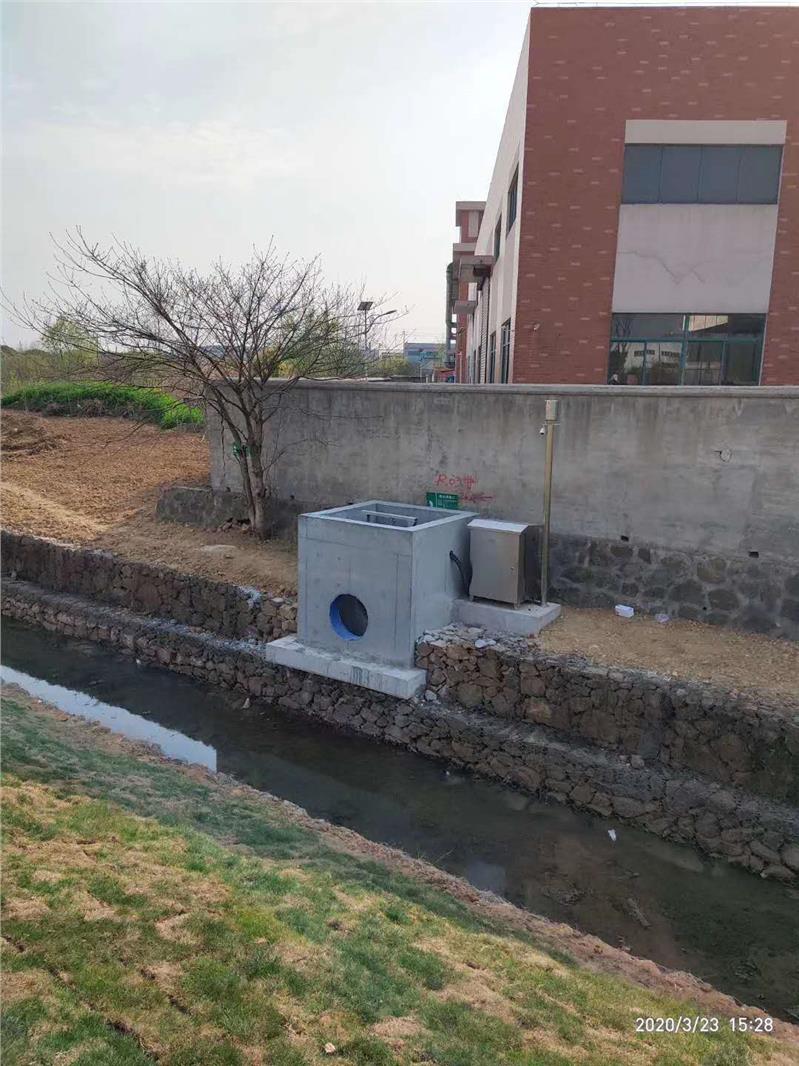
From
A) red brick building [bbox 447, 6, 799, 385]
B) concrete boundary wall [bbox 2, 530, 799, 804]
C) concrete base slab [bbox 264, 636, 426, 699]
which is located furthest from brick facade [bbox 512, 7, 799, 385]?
concrete base slab [bbox 264, 636, 426, 699]

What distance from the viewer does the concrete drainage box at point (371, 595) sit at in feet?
29.1

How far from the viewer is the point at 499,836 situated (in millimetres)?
7215

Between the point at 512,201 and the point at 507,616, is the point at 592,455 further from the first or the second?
the point at 512,201

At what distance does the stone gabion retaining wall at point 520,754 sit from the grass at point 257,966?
249 centimetres

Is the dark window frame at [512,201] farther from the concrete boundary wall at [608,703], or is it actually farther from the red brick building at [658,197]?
the concrete boundary wall at [608,703]

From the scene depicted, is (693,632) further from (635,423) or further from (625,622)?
(635,423)

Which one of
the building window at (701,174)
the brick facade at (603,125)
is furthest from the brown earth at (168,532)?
the building window at (701,174)

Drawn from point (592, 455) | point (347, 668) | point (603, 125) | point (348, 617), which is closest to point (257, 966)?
point (347, 668)

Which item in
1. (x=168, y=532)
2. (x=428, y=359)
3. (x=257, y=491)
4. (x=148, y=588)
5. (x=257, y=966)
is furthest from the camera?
(x=428, y=359)

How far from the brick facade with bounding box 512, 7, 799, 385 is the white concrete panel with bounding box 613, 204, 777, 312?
25cm

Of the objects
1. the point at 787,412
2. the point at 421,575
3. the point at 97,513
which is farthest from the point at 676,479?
the point at 97,513

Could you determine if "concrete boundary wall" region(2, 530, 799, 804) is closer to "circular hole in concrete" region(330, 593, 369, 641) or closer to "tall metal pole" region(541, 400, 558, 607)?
"circular hole in concrete" region(330, 593, 369, 641)

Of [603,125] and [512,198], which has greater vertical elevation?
[603,125]

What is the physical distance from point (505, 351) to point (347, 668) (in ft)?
36.6
